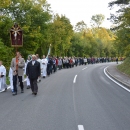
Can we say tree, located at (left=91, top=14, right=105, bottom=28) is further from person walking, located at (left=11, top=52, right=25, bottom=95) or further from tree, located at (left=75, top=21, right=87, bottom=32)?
person walking, located at (left=11, top=52, right=25, bottom=95)

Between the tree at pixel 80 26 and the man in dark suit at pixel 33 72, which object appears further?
the tree at pixel 80 26

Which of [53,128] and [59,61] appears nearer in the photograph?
[53,128]

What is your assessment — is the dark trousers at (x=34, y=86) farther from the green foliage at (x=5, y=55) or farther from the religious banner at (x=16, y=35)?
the green foliage at (x=5, y=55)

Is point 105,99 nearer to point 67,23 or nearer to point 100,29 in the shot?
point 67,23

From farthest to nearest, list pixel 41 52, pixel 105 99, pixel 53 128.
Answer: pixel 41 52
pixel 105 99
pixel 53 128

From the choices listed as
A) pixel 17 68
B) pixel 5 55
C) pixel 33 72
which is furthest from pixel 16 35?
pixel 5 55

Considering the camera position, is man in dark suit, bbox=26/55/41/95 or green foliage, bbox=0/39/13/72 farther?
green foliage, bbox=0/39/13/72

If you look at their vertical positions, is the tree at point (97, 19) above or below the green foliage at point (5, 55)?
above


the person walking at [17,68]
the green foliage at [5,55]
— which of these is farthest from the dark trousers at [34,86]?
the green foliage at [5,55]

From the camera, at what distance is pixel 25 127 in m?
6.43

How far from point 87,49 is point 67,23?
848 inches

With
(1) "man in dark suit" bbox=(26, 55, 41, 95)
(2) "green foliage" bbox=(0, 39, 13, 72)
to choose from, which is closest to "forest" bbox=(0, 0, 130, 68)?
(2) "green foliage" bbox=(0, 39, 13, 72)

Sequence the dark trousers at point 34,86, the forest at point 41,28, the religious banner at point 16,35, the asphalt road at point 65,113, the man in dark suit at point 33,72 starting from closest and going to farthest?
1. the asphalt road at point 65,113
2. the dark trousers at point 34,86
3. the man in dark suit at point 33,72
4. the religious banner at point 16,35
5. the forest at point 41,28

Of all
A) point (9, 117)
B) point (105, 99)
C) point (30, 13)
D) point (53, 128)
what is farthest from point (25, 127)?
point (30, 13)
